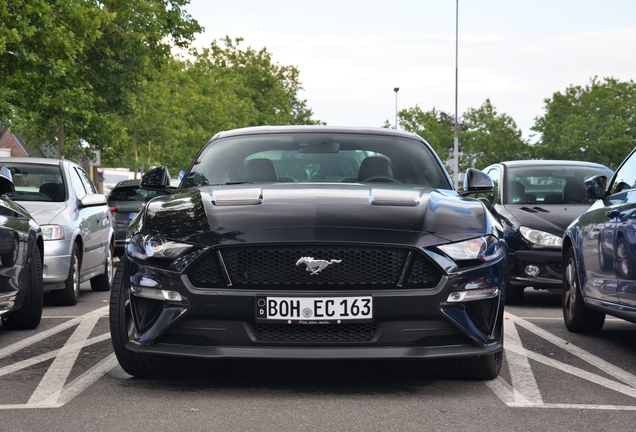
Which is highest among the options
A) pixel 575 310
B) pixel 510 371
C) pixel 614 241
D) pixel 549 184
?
pixel 614 241

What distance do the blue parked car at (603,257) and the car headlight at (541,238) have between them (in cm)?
205

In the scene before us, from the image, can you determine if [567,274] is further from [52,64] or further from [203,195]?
[52,64]

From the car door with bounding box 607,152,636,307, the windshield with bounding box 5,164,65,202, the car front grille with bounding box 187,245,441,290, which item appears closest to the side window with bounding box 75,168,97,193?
the windshield with bounding box 5,164,65,202

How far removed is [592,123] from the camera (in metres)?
74.5

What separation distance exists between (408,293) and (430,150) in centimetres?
223

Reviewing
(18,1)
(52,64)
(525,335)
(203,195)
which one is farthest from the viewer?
(52,64)

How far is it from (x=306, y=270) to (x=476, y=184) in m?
2.13

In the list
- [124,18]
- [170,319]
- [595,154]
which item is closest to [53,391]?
[170,319]

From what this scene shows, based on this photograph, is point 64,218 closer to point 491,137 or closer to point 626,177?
point 626,177

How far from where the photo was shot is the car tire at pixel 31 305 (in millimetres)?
8656

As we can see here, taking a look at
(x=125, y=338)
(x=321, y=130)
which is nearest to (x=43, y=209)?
(x=321, y=130)

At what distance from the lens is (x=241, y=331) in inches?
215

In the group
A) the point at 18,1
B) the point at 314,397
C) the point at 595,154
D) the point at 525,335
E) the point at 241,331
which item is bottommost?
the point at 595,154

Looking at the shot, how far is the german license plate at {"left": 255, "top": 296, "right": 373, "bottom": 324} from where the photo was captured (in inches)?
214
